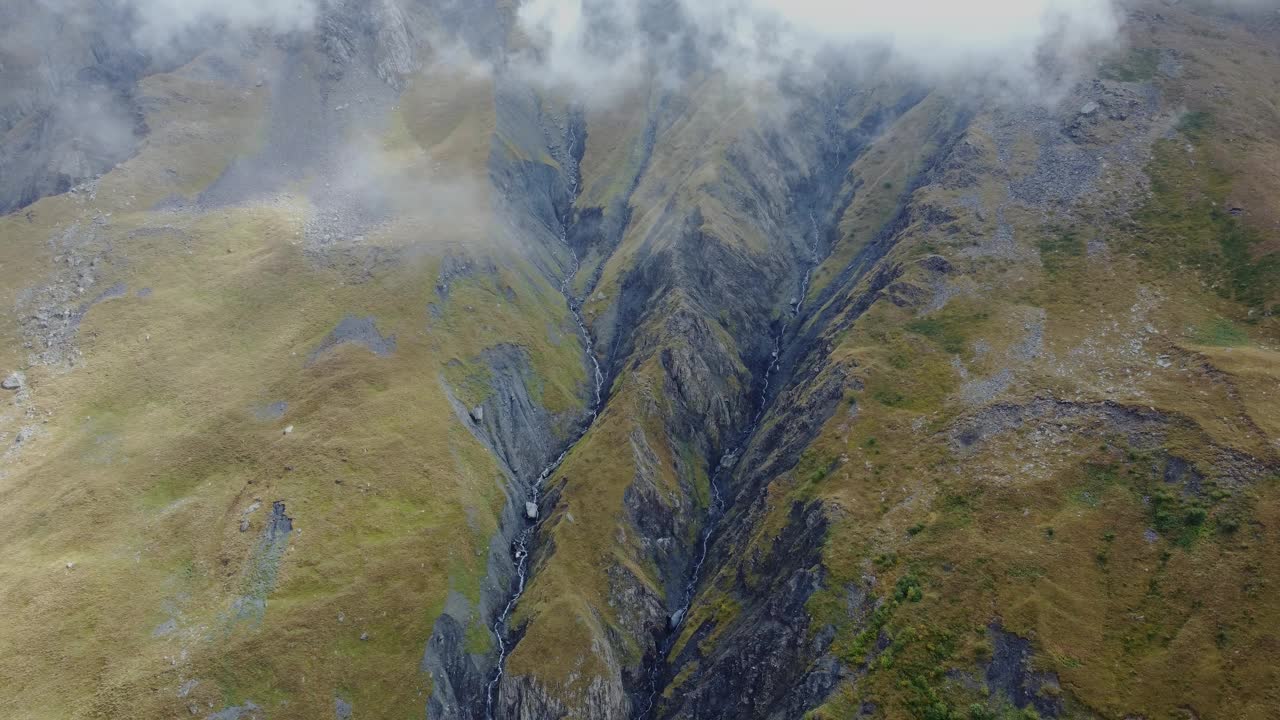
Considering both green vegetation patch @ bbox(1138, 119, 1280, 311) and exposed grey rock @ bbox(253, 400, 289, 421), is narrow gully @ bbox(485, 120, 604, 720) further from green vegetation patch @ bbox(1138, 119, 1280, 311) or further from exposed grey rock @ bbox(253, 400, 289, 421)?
green vegetation patch @ bbox(1138, 119, 1280, 311)

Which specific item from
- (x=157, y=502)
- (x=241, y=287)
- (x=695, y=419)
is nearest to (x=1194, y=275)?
(x=695, y=419)

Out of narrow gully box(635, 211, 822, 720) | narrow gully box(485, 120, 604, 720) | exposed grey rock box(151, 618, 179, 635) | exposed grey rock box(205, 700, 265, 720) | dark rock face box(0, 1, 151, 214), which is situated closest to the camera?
exposed grey rock box(205, 700, 265, 720)

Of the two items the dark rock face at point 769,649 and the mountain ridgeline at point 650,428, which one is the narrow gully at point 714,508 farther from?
the dark rock face at point 769,649

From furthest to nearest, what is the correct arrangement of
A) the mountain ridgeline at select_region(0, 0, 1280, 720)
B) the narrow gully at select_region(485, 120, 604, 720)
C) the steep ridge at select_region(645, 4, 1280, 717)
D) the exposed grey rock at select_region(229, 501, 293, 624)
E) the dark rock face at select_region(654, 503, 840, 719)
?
the narrow gully at select_region(485, 120, 604, 720) < the exposed grey rock at select_region(229, 501, 293, 624) < the dark rock face at select_region(654, 503, 840, 719) < the mountain ridgeline at select_region(0, 0, 1280, 720) < the steep ridge at select_region(645, 4, 1280, 717)

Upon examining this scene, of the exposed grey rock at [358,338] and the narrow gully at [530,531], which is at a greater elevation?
the exposed grey rock at [358,338]

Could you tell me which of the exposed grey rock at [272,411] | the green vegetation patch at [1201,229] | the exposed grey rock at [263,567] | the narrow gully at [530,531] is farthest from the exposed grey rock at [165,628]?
the green vegetation patch at [1201,229]

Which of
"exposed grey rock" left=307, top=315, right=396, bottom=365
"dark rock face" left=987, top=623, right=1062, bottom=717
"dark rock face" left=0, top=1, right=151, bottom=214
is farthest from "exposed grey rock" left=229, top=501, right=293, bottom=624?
"dark rock face" left=0, top=1, right=151, bottom=214

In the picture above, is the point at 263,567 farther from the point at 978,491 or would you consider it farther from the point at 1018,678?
the point at 978,491
